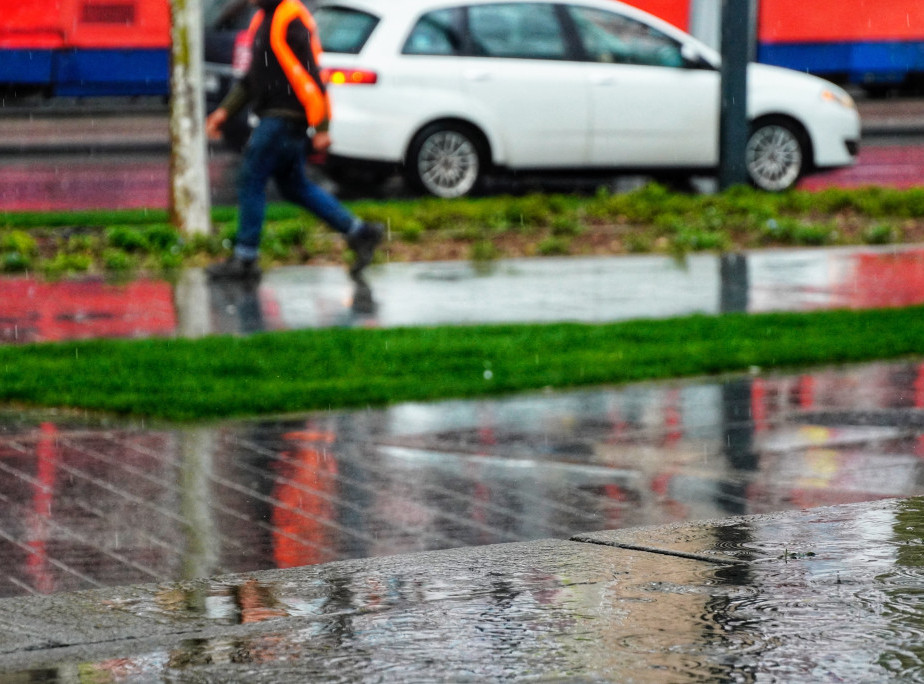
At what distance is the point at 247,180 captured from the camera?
11.0m

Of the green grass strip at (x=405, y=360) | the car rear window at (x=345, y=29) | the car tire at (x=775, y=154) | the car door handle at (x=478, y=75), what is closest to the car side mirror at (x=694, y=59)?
the car tire at (x=775, y=154)

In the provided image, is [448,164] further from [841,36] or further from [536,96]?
[841,36]

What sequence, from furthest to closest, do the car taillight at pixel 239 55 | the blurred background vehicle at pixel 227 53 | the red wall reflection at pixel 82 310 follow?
the car taillight at pixel 239 55
the blurred background vehicle at pixel 227 53
the red wall reflection at pixel 82 310

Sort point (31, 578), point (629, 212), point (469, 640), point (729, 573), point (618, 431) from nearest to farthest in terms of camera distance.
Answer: point (469, 640), point (729, 573), point (31, 578), point (618, 431), point (629, 212)

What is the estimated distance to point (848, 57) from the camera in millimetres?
26469

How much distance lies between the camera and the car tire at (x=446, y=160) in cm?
1564

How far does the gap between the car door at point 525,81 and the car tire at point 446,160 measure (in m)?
0.22

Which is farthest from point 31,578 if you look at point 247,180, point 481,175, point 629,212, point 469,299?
point 481,175

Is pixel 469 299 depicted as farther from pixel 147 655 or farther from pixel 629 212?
pixel 147 655

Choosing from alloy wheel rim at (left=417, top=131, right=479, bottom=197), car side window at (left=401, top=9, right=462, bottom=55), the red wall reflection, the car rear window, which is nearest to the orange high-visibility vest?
the red wall reflection

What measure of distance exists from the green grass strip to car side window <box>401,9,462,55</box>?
6821 millimetres

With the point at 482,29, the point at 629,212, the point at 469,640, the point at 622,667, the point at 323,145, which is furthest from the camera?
the point at 482,29

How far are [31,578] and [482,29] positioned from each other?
1152cm

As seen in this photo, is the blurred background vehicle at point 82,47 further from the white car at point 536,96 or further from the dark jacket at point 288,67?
the dark jacket at point 288,67
